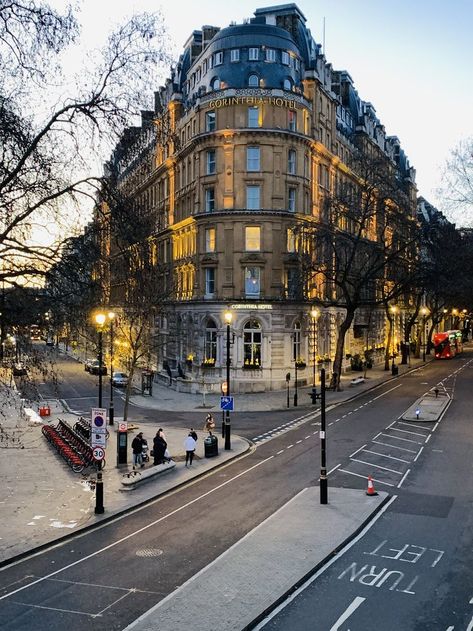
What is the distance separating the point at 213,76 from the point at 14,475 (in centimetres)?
4018

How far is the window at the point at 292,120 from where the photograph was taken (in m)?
52.8

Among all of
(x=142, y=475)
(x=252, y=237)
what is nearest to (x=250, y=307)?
(x=252, y=237)

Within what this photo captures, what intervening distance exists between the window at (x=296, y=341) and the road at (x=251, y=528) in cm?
2294

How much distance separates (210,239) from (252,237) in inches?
147

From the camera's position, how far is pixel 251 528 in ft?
60.6

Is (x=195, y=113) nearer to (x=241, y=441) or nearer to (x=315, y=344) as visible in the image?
(x=315, y=344)

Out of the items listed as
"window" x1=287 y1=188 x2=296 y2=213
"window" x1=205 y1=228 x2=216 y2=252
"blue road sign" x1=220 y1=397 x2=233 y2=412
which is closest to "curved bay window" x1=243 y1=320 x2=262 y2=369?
"window" x1=205 y1=228 x2=216 y2=252

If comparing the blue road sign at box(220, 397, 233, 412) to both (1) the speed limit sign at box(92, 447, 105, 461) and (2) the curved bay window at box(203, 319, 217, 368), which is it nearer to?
(1) the speed limit sign at box(92, 447, 105, 461)

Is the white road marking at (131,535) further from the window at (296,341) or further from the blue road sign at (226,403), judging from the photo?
the window at (296,341)

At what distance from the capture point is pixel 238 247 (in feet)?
168

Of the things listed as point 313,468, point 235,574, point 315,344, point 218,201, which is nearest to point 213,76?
point 218,201

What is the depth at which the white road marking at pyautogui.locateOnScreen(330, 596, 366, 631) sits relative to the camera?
12312mm

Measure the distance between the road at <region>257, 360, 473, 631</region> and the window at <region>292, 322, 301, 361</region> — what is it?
27.1m

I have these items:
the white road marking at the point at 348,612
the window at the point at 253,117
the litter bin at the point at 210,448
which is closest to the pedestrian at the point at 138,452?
the litter bin at the point at 210,448
